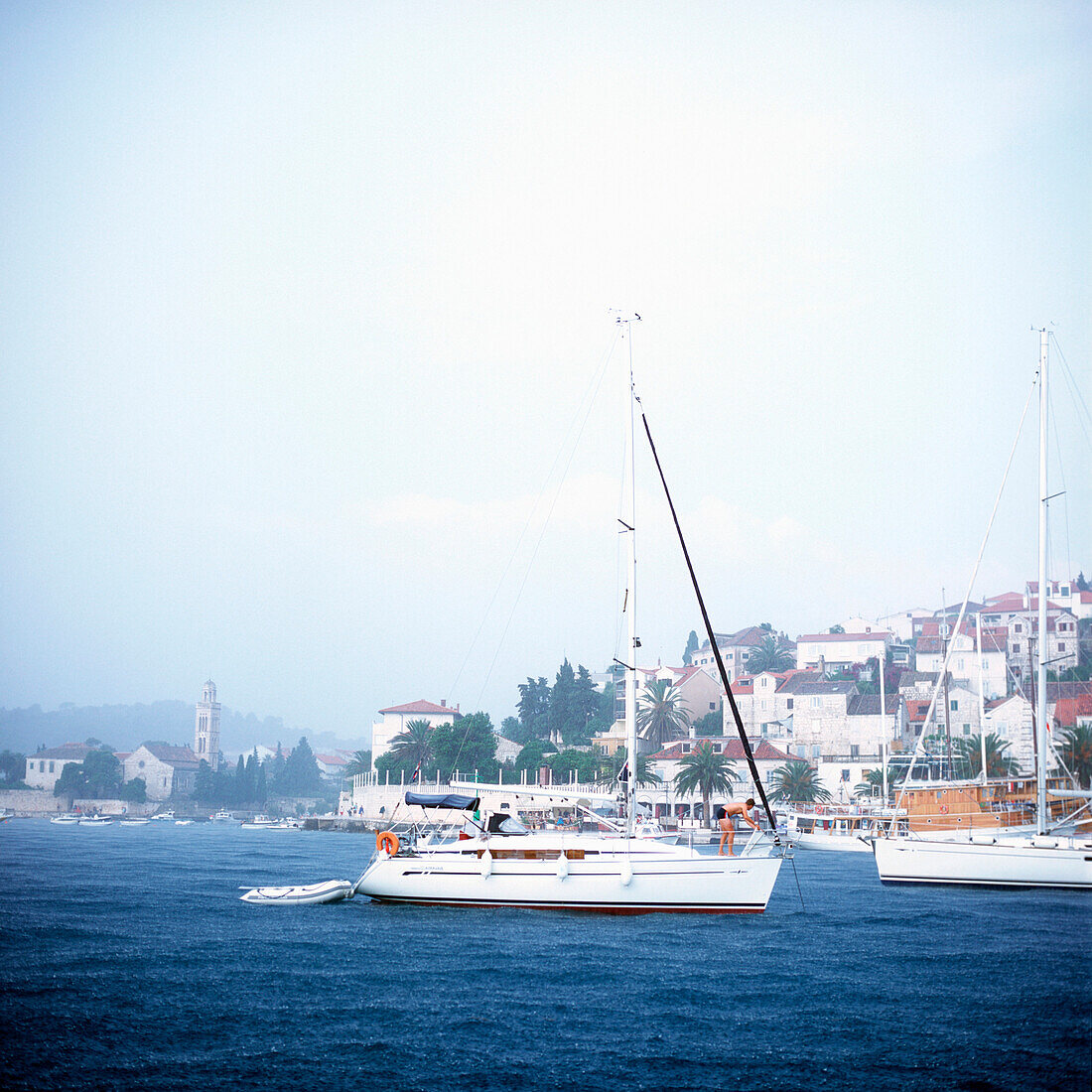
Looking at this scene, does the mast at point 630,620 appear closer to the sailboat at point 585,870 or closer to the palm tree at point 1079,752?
the sailboat at point 585,870

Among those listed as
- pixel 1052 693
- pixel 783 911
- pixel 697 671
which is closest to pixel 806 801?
pixel 1052 693

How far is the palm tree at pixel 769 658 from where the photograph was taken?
3905 inches

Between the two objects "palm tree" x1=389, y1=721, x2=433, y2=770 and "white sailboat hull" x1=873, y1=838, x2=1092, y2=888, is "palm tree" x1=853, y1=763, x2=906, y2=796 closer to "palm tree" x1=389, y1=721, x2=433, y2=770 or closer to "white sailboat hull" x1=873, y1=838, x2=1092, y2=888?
"palm tree" x1=389, y1=721, x2=433, y2=770

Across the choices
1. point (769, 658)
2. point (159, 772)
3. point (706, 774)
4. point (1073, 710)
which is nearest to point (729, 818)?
point (1073, 710)

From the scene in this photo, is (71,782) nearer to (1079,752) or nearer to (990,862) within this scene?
(1079,752)

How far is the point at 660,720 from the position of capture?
77.7 meters

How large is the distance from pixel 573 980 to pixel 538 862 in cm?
629

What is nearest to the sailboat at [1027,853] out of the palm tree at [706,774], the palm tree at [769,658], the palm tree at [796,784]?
the palm tree at [706,774]

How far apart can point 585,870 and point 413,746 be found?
63.2 m

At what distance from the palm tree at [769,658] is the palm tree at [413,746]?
3252 cm

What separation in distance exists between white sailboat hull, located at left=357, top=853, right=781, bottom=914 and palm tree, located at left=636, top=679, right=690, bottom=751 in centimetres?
5411

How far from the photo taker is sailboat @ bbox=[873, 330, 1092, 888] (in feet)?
84.8

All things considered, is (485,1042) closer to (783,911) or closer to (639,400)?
(783,911)

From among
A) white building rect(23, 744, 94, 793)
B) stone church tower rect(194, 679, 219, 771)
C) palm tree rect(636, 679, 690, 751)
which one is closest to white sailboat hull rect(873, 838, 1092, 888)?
palm tree rect(636, 679, 690, 751)
